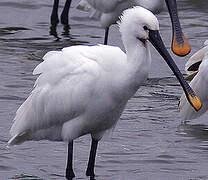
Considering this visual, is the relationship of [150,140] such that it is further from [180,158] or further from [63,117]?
[63,117]

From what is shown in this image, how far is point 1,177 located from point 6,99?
2687mm

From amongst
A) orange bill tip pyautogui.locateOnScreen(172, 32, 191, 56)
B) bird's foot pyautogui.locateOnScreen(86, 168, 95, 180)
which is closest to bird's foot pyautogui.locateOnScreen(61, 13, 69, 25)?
orange bill tip pyautogui.locateOnScreen(172, 32, 191, 56)

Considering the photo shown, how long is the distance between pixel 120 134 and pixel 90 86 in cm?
201

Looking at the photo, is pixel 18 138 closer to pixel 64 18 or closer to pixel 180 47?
pixel 180 47

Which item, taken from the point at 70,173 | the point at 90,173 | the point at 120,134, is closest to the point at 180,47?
the point at 120,134

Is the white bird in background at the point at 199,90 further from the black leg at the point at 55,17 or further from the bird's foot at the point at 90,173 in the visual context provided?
the black leg at the point at 55,17

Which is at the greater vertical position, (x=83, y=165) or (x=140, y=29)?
Result: (x=140, y=29)

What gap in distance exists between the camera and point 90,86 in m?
8.23

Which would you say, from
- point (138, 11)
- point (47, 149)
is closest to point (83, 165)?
point (47, 149)

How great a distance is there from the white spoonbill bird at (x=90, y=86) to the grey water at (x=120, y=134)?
1.16 feet

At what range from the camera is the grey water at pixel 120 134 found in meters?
8.96

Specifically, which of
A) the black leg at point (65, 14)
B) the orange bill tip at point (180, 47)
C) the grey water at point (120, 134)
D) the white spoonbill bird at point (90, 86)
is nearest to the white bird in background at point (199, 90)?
the grey water at point (120, 134)

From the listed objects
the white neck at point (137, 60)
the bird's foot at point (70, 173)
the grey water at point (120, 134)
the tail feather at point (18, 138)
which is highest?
the white neck at point (137, 60)

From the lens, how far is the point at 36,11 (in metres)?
17.3
